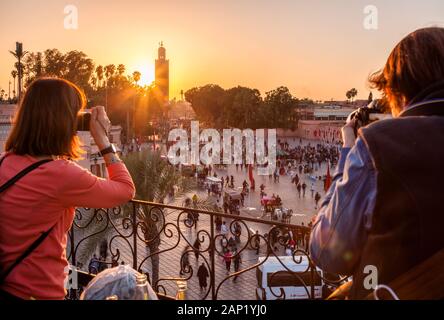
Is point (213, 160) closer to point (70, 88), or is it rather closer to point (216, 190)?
point (216, 190)

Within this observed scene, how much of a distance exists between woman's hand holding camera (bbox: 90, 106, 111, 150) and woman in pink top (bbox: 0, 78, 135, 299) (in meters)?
0.20

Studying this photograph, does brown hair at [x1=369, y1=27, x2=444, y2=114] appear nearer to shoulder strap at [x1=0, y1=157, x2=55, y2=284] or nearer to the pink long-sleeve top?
the pink long-sleeve top

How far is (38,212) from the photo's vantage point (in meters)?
2.13

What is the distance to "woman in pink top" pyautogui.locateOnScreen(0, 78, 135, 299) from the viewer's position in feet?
6.89

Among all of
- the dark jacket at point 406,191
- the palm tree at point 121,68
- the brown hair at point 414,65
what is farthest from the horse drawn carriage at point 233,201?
the palm tree at point 121,68

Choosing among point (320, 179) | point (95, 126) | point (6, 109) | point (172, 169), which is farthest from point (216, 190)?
point (95, 126)

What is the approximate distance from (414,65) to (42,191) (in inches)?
61.9

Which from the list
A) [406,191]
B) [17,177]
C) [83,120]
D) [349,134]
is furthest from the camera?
[83,120]

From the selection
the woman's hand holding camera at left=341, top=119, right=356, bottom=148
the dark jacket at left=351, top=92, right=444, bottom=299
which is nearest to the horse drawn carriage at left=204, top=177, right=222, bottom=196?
the woman's hand holding camera at left=341, top=119, right=356, bottom=148

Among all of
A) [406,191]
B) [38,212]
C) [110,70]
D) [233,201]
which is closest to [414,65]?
[406,191]

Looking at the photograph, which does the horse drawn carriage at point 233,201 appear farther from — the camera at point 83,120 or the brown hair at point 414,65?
the brown hair at point 414,65

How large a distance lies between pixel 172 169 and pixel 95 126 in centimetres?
1104

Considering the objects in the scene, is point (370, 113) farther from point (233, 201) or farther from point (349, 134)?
point (233, 201)

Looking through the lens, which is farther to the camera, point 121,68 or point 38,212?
point 121,68
